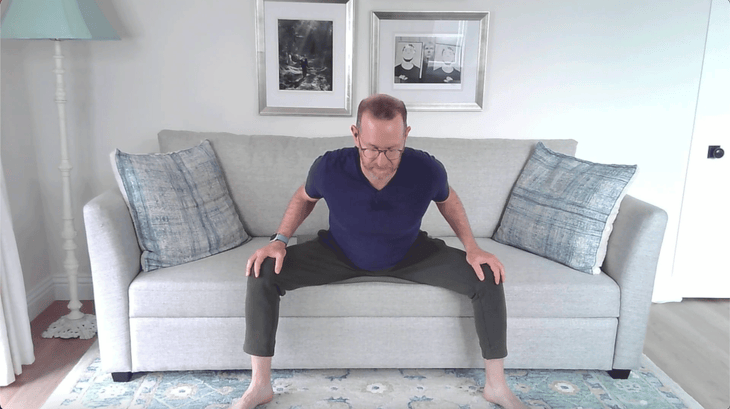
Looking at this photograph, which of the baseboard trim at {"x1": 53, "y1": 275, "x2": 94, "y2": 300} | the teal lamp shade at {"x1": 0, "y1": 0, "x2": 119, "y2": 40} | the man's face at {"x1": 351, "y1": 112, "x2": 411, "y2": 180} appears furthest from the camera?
the baseboard trim at {"x1": 53, "y1": 275, "x2": 94, "y2": 300}

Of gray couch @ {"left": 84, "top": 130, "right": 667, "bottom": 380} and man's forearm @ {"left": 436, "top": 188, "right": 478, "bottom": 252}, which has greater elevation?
man's forearm @ {"left": 436, "top": 188, "right": 478, "bottom": 252}

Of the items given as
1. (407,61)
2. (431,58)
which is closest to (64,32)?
(407,61)

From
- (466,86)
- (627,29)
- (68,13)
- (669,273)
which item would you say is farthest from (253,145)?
(669,273)

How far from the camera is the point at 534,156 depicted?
248 cm

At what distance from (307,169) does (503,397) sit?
125cm

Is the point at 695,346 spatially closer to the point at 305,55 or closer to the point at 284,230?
the point at 284,230

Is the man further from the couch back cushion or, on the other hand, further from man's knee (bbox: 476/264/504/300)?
the couch back cushion

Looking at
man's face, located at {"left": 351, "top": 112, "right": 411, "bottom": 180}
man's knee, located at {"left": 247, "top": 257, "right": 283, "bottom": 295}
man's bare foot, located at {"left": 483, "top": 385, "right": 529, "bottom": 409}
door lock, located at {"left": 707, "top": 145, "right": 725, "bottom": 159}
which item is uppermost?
man's face, located at {"left": 351, "top": 112, "right": 411, "bottom": 180}

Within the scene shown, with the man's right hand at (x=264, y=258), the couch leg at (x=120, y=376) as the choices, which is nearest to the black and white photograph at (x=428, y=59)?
the man's right hand at (x=264, y=258)

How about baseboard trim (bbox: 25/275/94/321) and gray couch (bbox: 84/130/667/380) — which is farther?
baseboard trim (bbox: 25/275/94/321)

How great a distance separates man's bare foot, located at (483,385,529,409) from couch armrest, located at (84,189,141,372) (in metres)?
1.31

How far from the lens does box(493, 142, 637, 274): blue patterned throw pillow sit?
2082 millimetres

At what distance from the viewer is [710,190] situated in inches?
113

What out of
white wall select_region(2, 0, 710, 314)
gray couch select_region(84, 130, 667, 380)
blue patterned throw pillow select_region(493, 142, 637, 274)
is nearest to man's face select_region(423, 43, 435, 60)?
white wall select_region(2, 0, 710, 314)
